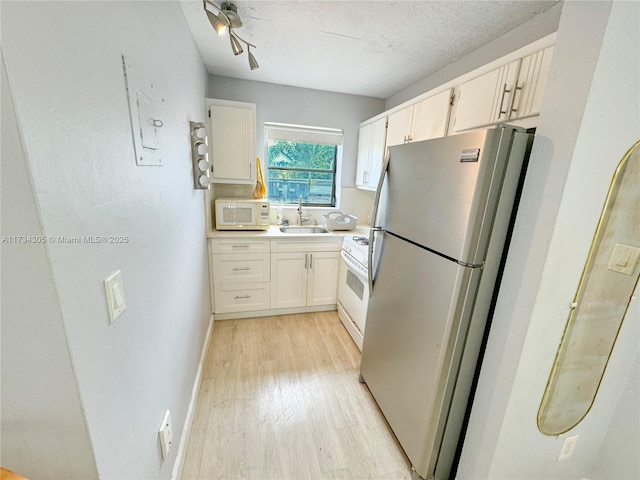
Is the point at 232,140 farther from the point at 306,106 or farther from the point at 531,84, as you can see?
the point at 531,84

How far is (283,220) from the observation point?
10.3 feet

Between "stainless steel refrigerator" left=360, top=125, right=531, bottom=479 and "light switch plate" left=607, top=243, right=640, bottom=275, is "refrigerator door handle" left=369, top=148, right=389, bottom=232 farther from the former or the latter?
"light switch plate" left=607, top=243, right=640, bottom=275

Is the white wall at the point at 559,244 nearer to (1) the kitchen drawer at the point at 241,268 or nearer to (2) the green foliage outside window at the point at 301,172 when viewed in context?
(1) the kitchen drawer at the point at 241,268

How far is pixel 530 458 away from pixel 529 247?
3.22 ft

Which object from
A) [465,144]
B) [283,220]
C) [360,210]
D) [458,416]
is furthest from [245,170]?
[458,416]

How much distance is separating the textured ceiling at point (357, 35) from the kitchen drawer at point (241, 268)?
1768 millimetres

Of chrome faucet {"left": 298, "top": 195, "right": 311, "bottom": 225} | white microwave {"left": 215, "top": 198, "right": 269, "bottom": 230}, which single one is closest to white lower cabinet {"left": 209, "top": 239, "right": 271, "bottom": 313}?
white microwave {"left": 215, "top": 198, "right": 269, "bottom": 230}

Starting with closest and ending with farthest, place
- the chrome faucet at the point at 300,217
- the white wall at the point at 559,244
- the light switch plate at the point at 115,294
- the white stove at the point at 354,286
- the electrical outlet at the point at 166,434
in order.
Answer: the light switch plate at the point at 115,294 → the white wall at the point at 559,244 → the electrical outlet at the point at 166,434 → the white stove at the point at 354,286 → the chrome faucet at the point at 300,217

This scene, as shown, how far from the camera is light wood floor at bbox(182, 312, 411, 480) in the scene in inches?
53.6

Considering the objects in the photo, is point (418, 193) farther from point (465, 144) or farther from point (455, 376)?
point (455, 376)

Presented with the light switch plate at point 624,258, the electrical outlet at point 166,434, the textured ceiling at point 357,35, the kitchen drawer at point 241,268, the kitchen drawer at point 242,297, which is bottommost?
the kitchen drawer at point 242,297

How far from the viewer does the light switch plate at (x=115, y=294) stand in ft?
2.26

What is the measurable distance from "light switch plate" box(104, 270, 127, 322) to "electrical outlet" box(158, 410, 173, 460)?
0.63 meters

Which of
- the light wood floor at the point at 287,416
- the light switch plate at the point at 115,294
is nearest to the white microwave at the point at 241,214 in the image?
the light wood floor at the point at 287,416
